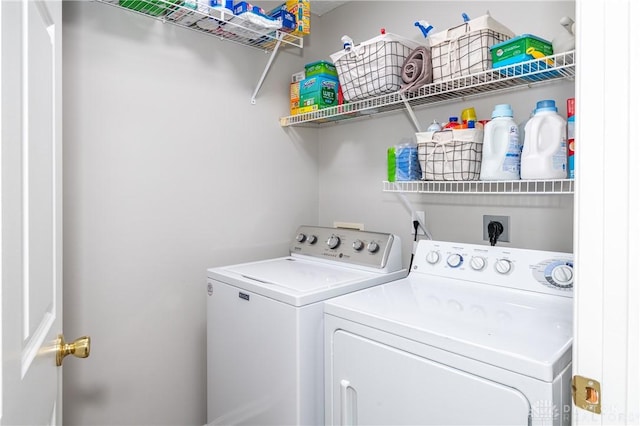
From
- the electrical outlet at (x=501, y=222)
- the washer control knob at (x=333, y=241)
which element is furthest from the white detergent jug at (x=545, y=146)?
the washer control knob at (x=333, y=241)

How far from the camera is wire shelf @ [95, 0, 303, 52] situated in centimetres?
177

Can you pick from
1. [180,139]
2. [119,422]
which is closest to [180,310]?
[119,422]

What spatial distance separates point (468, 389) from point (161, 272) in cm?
151

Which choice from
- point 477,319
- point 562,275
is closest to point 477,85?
point 562,275

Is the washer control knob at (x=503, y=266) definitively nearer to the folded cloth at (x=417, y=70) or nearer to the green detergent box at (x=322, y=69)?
the folded cloth at (x=417, y=70)

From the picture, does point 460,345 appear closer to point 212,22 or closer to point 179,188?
point 179,188

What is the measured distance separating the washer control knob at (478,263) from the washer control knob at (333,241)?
679mm

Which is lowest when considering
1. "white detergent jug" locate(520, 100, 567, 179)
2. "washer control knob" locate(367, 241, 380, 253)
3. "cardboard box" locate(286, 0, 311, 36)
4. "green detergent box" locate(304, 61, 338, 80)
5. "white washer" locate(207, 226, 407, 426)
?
"white washer" locate(207, 226, 407, 426)

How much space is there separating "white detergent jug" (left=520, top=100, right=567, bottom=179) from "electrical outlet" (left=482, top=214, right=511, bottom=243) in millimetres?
395

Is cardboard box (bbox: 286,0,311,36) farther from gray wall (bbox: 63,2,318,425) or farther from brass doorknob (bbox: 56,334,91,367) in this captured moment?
brass doorknob (bbox: 56,334,91,367)

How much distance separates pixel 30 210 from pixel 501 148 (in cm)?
143

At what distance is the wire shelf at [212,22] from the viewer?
1769mm

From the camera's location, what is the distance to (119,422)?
6.16 feet

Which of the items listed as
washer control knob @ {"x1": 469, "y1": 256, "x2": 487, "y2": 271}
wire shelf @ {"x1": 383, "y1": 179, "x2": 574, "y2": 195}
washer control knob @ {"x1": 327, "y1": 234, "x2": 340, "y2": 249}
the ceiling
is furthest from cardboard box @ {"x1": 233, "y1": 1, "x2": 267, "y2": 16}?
washer control knob @ {"x1": 469, "y1": 256, "x2": 487, "y2": 271}
